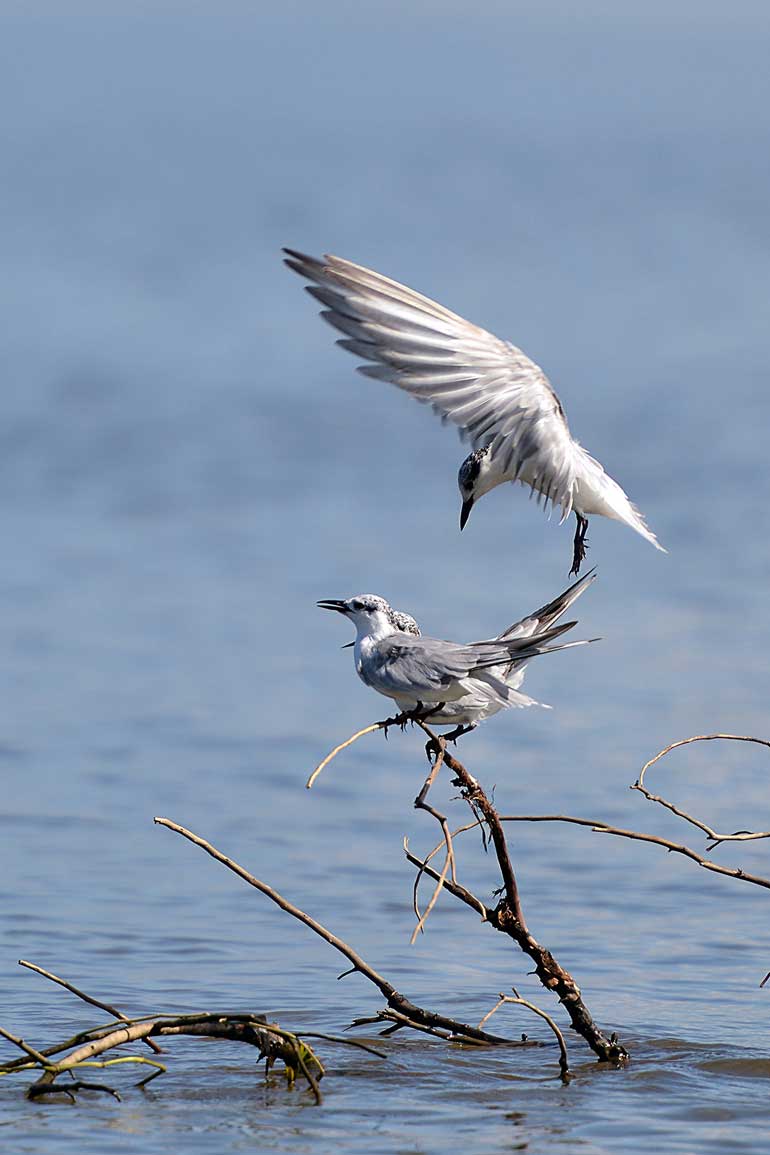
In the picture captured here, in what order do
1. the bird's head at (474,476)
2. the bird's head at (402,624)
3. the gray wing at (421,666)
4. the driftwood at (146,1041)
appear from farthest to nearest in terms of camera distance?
1. the bird's head at (474,476)
2. the bird's head at (402,624)
3. the driftwood at (146,1041)
4. the gray wing at (421,666)

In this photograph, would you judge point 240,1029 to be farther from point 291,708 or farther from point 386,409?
point 386,409

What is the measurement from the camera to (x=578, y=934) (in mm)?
9531

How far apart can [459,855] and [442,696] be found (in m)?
4.84

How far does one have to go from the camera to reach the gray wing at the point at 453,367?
609cm

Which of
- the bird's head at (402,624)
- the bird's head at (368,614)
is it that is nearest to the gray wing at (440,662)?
the bird's head at (368,614)

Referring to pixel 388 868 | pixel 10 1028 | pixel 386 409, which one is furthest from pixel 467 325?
pixel 386 409

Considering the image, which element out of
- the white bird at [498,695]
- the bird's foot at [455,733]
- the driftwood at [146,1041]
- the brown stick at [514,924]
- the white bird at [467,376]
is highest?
the white bird at [467,376]

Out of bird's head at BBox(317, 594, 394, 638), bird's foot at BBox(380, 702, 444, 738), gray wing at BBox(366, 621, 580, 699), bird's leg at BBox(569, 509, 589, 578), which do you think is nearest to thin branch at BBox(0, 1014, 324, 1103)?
bird's foot at BBox(380, 702, 444, 738)

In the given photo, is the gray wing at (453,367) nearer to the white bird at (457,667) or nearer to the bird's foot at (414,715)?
the white bird at (457,667)

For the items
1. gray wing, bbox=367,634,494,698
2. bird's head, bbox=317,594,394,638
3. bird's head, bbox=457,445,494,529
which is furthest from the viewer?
bird's head, bbox=457,445,494,529

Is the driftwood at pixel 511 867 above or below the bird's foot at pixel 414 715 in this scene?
below

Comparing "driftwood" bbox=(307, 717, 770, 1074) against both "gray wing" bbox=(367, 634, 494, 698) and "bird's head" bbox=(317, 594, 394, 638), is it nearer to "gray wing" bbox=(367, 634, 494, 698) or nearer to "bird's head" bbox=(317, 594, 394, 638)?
"gray wing" bbox=(367, 634, 494, 698)

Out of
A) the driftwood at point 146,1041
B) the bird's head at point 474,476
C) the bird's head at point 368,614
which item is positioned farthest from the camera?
A: the bird's head at point 474,476

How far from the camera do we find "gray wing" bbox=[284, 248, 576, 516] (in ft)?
20.0
